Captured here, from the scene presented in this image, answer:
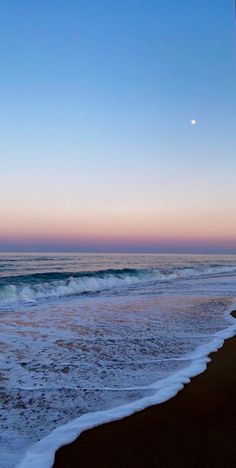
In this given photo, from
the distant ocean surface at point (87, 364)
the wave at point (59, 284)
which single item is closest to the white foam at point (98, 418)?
the distant ocean surface at point (87, 364)

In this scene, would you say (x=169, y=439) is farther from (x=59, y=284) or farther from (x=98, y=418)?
(x=59, y=284)

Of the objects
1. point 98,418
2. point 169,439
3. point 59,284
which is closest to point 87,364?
point 98,418

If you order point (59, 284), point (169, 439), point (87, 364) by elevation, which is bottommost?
point (59, 284)

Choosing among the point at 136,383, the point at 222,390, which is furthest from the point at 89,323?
the point at 222,390

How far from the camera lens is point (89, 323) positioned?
870 centimetres

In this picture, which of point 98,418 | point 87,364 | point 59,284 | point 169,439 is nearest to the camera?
point 169,439

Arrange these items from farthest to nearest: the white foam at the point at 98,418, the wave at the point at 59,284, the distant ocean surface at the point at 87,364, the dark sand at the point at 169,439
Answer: the wave at the point at 59,284, the distant ocean surface at the point at 87,364, the white foam at the point at 98,418, the dark sand at the point at 169,439

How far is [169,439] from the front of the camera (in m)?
3.02

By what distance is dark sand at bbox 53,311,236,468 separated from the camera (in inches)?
106

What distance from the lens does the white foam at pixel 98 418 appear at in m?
2.83

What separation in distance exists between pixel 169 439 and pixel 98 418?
741mm

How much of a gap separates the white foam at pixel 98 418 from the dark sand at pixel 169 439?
83mm

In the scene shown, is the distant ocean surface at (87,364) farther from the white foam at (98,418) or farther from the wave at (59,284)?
the wave at (59,284)

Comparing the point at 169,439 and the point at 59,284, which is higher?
the point at 169,439
